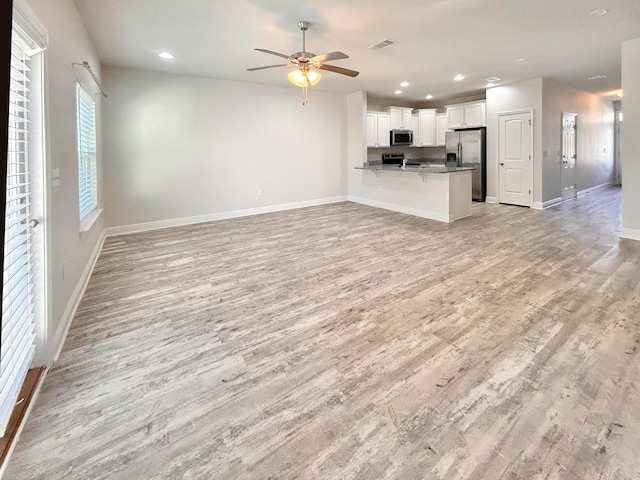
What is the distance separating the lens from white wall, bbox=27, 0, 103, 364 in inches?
92.4

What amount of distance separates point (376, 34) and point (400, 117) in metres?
5.14

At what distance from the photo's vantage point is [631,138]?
494cm

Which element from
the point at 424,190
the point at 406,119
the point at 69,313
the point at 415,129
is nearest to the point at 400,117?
the point at 406,119

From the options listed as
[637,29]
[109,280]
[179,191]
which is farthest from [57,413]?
[637,29]

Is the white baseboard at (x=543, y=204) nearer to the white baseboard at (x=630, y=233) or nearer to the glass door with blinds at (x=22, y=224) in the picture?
the white baseboard at (x=630, y=233)

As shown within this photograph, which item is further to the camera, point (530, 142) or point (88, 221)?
point (530, 142)

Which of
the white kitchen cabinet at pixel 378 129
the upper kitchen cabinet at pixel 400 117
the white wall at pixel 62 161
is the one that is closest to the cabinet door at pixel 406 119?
the upper kitchen cabinet at pixel 400 117

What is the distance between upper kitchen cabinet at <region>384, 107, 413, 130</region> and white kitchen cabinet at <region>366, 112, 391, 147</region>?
0.12 meters

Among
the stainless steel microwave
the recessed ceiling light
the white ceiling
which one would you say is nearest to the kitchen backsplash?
the stainless steel microwave

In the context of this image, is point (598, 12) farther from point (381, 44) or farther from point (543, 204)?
point (543, 204)

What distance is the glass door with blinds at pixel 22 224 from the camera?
67.0 inches

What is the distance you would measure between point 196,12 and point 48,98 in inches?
81.5

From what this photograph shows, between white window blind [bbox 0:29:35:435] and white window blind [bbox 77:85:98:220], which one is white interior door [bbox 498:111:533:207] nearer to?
white window blind [bbox 77:85:98:220]

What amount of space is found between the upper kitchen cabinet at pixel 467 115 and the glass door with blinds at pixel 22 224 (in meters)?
8.56
